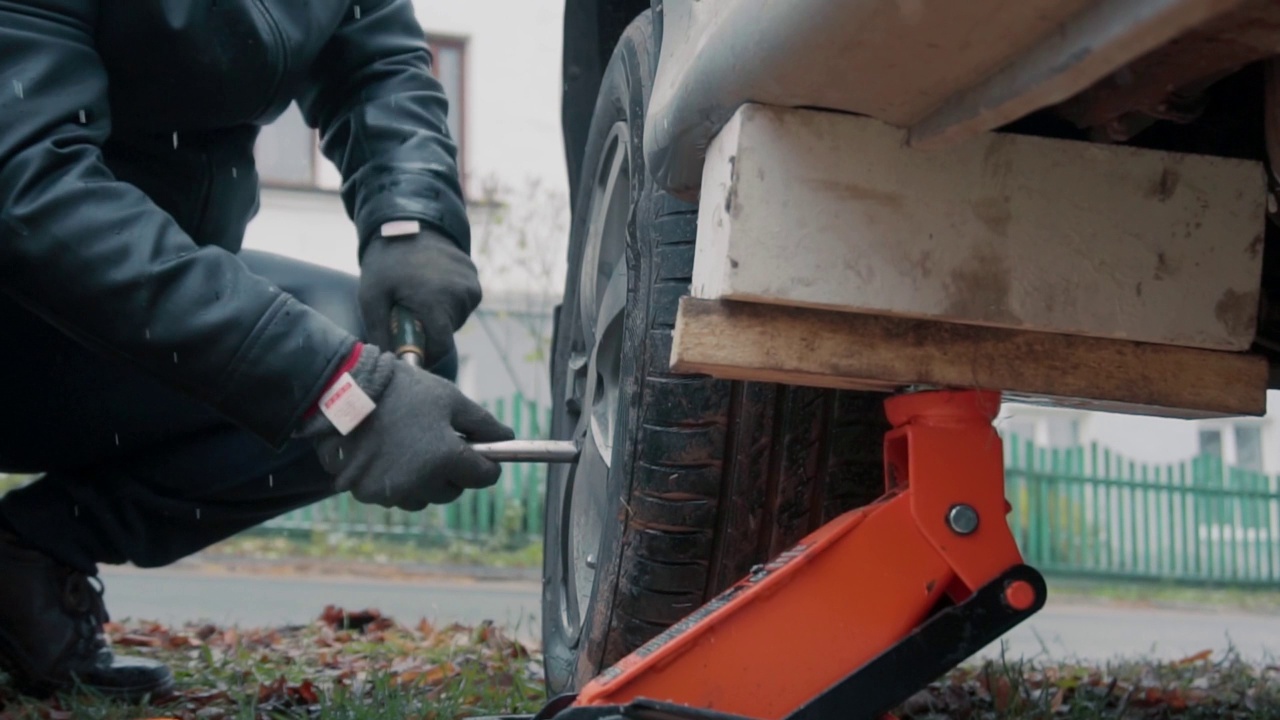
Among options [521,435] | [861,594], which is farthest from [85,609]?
[521,435]

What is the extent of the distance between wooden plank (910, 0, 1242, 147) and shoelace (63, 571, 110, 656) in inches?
76.8

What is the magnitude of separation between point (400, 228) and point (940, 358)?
1.34m

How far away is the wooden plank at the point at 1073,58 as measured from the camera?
2.38ft

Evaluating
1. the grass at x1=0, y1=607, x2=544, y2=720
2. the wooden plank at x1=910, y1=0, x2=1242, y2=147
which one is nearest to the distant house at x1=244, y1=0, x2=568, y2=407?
the grass at x1=0, y1=607, x2=544, y2=720

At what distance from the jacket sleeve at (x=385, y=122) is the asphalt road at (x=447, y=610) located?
1.57 metres

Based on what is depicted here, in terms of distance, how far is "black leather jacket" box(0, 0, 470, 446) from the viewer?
1.56m

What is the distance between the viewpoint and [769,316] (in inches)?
44.7

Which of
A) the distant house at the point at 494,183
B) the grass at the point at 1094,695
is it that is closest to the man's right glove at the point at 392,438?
the grass at the point at 1094,695

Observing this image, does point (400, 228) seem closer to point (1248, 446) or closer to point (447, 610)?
point (447, 610)

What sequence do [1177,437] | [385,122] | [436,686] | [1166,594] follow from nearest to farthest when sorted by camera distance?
[436,686] < [385,122] < [1166,594] < [1177,437]

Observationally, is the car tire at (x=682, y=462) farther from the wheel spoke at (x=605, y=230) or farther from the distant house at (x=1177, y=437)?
the distant house at (x=1177, y=437)

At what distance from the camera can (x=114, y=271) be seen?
5.14 ft

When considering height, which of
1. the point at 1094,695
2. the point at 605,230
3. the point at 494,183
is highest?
the point at 494,183

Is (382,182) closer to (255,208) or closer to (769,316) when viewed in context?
(255,208)
